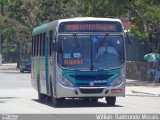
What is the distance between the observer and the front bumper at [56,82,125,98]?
21359mm

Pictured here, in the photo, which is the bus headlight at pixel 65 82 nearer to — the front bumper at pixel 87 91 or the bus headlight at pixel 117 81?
the front bumper at pixel 87 91

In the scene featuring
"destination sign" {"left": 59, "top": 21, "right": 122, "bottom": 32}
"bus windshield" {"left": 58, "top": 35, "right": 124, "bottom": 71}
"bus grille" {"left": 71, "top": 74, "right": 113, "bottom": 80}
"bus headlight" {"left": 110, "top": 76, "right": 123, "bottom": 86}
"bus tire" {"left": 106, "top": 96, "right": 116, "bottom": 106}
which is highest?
"destination sign" {"left": 59, "top": 21, "right": 122, "bottom": 32}

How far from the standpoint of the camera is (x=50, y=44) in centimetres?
2267

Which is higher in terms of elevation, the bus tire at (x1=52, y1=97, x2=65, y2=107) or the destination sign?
the destination sign

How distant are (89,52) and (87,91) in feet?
4.57

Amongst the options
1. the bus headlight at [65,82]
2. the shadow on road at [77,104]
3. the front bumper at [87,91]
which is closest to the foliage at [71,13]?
the shadow on road at [77,104]

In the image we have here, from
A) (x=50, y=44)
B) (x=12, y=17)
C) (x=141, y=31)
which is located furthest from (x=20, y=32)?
(x=50, y=44)

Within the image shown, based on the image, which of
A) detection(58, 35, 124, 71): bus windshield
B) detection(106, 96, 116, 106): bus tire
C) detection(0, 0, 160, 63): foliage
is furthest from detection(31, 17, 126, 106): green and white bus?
detection(0, 0, 160, 63): foliage

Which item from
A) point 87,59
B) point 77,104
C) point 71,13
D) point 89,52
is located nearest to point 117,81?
point 87,59

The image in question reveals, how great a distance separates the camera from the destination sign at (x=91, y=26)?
71.8ft

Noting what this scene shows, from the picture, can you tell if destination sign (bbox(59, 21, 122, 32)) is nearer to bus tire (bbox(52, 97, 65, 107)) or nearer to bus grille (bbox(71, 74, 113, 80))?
bus grille (bbox(71, 74, 113, 80))

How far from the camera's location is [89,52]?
21625 mm

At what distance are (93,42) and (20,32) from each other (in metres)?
55.2

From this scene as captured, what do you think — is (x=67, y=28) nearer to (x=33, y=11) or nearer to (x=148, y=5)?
(x=148, y=5)
